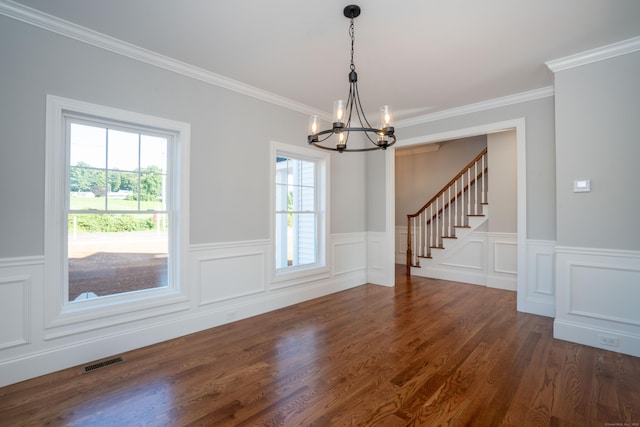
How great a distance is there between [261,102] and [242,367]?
10.0 feet

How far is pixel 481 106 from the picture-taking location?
4.32m

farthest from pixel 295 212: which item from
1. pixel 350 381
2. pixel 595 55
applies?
pixel 595 55

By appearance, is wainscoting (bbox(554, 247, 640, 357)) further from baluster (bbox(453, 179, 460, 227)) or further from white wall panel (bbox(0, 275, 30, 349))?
white wall panel (bbox(0, 275, 30, 349))

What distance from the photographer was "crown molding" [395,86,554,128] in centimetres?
388

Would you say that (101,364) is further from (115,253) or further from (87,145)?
(87,145)

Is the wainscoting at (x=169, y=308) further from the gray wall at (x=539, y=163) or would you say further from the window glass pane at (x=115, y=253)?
the gray wall at (x=539, y=163)

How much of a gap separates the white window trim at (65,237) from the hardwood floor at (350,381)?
394 mm

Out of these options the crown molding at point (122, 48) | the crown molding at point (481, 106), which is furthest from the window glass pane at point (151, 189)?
the crown molding at point (481, 106)

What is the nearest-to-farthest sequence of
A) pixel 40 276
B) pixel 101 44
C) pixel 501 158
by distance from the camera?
pixel 40 276 → pixel 101 44 → pixel 501 158

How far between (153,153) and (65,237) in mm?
1091

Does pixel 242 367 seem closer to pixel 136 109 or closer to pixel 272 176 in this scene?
pixel 272 176

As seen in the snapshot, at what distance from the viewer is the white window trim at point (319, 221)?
4.09 meters

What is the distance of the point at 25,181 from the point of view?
241 cm

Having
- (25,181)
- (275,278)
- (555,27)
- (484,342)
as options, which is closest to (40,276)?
(25,181)
